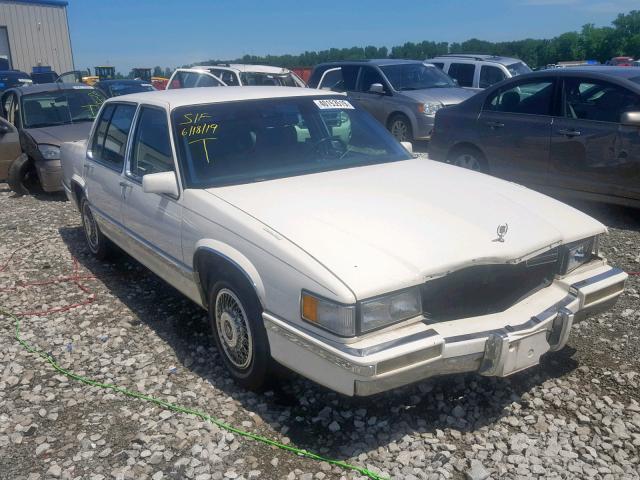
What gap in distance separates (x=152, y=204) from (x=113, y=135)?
1.30m

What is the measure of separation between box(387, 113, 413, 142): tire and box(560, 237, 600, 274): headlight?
8149 millimetres

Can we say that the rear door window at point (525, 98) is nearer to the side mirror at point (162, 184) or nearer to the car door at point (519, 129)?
the car door at point (519, 129)

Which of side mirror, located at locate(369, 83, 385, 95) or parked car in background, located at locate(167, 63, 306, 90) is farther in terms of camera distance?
parked car in background, located at locate(167, 63, 306, 90)

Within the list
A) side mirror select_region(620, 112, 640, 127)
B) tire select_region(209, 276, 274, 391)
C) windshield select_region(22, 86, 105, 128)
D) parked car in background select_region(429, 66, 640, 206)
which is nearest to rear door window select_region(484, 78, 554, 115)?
parked car in background select_region(429, 66, 640, 206)

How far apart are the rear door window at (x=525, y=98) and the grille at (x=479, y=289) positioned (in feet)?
13.4

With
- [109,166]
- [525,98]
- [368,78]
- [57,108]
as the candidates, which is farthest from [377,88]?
[109,166]

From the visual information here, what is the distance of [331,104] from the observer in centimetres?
460

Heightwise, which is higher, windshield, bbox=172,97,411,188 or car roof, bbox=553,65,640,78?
car roof, bbox=553,65,640,78

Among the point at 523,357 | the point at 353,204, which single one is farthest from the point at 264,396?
the point at 523,357

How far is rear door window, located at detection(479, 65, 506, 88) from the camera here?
44.4 ft

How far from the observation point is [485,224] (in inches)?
128

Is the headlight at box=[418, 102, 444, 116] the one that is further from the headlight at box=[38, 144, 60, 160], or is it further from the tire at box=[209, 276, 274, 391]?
the tire at box=[209, 276, 274, 391]

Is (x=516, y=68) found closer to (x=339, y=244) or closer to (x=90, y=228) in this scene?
(x=90, y=228)

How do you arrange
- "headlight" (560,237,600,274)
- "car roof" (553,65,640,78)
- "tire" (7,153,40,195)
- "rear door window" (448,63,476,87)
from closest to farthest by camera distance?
"headlight" (560,237,600,274) < "car roof" (553,65,640,78) < "tire" (7,153,40,195) < "rear door window" (448,63,476,87)
